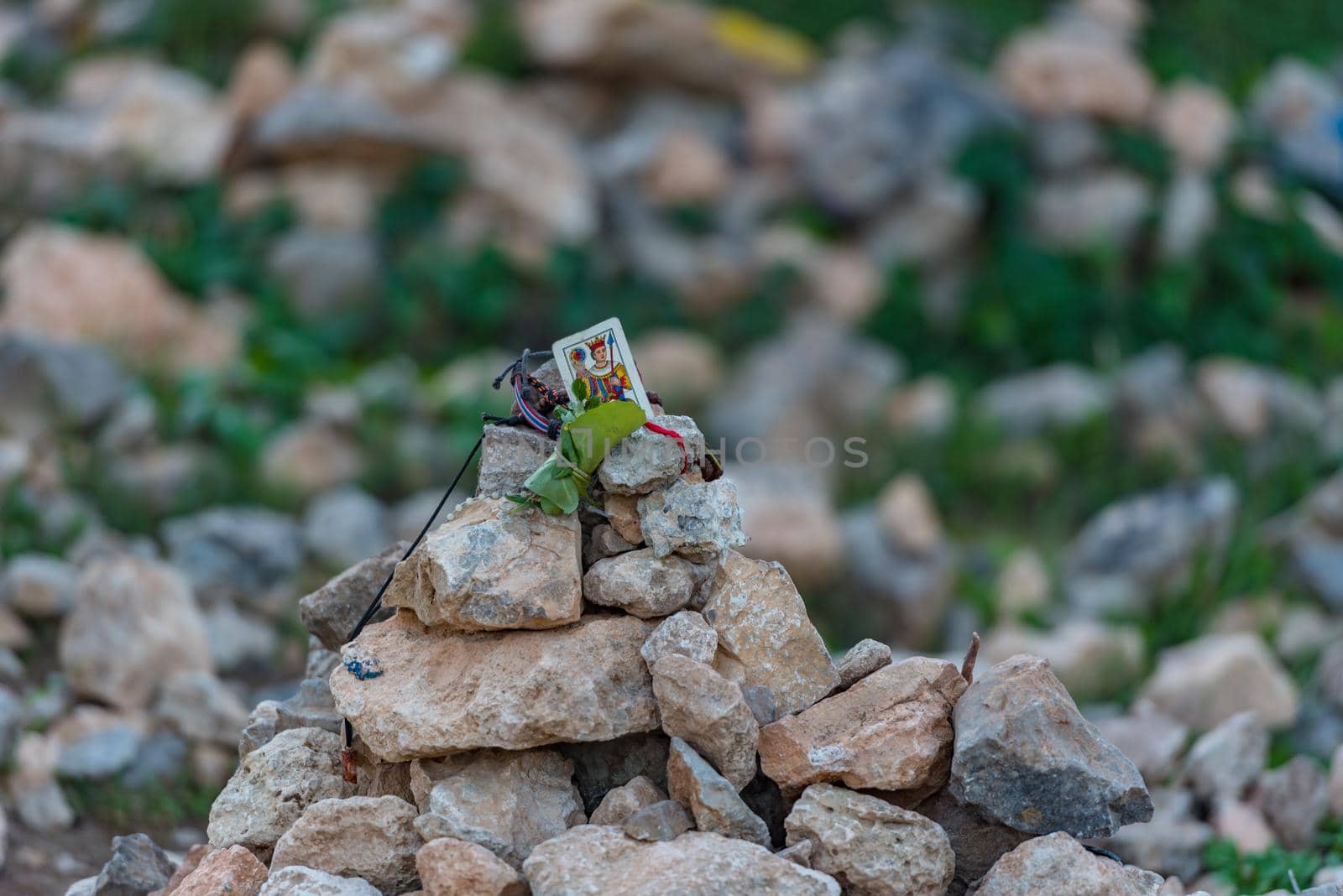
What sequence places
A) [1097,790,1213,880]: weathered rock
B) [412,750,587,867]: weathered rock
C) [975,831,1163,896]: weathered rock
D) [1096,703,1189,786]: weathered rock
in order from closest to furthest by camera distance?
[975,831,1163,896]: weathered rock < [412,750,587,867]: weathered rock < [1097,790,1213,880]: weathered rock < [1096,703,1189,786]: weathered rock

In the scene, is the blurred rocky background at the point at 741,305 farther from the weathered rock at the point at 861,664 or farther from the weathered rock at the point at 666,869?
the weathered rock at the point at 666,869

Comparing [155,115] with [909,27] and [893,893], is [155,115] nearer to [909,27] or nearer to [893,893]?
[909,27]

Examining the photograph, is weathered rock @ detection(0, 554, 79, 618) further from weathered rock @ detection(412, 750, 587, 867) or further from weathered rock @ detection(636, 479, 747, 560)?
weathered rock @ detection(636, 479, 747, 560)

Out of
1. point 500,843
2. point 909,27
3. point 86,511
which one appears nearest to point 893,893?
point 500,843

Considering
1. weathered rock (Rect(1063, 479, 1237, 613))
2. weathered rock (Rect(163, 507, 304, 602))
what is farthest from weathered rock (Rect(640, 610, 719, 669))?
weathered rock (Rect(1063, 479, 1237, 613))

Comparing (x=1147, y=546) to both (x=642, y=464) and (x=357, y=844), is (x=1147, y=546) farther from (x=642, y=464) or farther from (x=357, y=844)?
(x=357, y=844)

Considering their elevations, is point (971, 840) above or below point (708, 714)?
below

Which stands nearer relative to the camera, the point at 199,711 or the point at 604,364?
the point at 604,364

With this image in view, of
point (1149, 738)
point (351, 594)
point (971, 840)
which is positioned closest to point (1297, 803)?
point (1149, 738)
